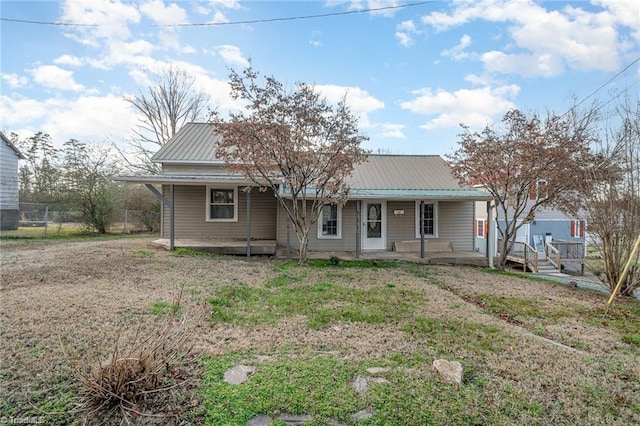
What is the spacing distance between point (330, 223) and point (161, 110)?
65.0 feet

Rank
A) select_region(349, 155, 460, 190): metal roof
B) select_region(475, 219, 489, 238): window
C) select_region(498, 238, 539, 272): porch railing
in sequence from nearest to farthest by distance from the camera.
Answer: select_region(349, 155, 460, 190): metal roof < select_region(498, 238, 539, 272): porch railing < select_region(475, 219, 489, 238): window

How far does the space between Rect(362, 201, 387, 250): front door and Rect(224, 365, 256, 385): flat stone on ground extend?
943 cm

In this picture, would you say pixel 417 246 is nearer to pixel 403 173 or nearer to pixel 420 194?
pixel 420 194

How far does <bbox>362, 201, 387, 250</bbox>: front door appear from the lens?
12.2 metres

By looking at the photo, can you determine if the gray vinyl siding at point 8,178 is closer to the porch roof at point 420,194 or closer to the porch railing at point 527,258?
the porch roof at point 420,194

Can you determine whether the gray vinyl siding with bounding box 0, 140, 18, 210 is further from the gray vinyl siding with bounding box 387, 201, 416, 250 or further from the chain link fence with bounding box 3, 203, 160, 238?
the gray vinyl siding with bounding box 387, 201, 416, 250

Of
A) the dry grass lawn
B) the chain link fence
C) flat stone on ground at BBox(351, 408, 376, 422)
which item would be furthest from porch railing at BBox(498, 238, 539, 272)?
the chain link fence

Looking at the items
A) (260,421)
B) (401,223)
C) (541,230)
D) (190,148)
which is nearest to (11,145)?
(190,148)

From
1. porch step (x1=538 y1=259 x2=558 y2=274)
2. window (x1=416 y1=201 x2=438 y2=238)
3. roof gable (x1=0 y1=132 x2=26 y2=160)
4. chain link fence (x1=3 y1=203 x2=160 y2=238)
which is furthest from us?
roof gable (x1=0 y1=132 x2=26 y2=160)

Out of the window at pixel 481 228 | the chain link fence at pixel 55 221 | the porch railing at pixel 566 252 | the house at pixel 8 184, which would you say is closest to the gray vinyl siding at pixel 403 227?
the porch railing at pixel 566 252

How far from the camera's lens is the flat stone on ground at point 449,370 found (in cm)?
293

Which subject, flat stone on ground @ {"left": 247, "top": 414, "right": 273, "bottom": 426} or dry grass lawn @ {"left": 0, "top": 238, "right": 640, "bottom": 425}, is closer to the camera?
flat stone on ground @ {"left": 247, "top": 414, "right": 273, "bottom": 426}

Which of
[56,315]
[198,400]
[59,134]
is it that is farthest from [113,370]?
[59,134]

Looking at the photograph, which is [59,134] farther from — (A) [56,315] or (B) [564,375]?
(B) [564,375]
